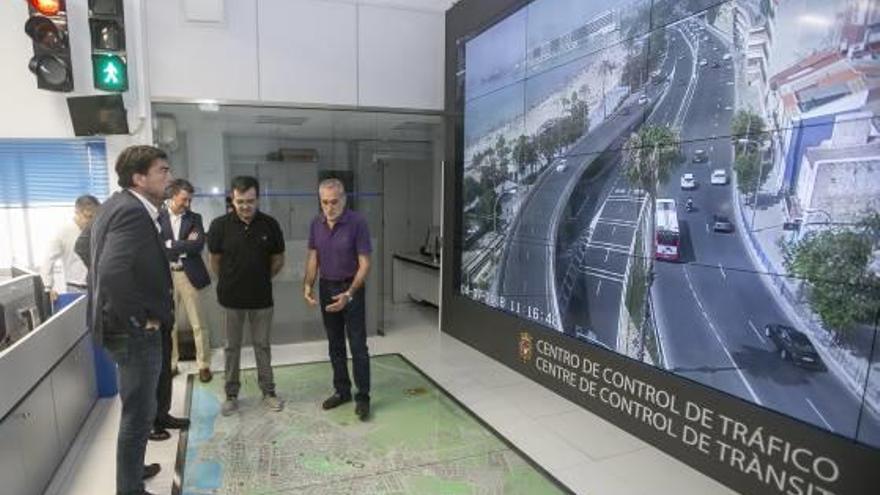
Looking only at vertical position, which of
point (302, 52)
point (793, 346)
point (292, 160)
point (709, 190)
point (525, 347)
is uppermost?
point (302, 52)

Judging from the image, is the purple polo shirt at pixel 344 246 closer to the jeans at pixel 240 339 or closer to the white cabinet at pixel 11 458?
the jeans at pixel 240 339

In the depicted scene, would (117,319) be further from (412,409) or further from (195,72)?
(195,72)

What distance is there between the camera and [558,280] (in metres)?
4.05

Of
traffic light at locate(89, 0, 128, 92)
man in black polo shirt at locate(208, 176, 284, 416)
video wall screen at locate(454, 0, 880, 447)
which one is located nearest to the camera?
video wall screen at locate(454, 0, 880, 447)

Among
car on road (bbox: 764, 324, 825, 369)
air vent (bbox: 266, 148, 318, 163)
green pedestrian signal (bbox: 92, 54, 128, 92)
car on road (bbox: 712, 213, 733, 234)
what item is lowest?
car on road (bbox: 764, 324, 825, 369)

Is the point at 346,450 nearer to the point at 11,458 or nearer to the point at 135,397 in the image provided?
the point at 135,397

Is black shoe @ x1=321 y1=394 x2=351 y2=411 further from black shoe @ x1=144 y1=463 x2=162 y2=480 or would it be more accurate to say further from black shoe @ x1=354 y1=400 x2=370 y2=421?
black shoe @ x1=144 y1=463 x2=162 y2=480

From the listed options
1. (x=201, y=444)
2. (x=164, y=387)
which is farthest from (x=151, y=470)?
(x=164, y=387)

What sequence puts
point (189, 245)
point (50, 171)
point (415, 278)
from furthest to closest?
point (415, 278), point (50, 171), point (189, 245)

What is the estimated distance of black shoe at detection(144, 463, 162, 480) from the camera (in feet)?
9.48

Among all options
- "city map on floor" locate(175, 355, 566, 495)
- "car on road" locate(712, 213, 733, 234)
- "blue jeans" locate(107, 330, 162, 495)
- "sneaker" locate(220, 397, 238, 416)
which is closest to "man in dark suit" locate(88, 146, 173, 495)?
"blue jeans" locate(107, 330, 162, 495)

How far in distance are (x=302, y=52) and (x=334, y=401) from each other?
3.35 m

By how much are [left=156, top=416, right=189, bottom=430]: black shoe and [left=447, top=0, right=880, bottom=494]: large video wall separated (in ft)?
8.57

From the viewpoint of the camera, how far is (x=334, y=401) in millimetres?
3836
